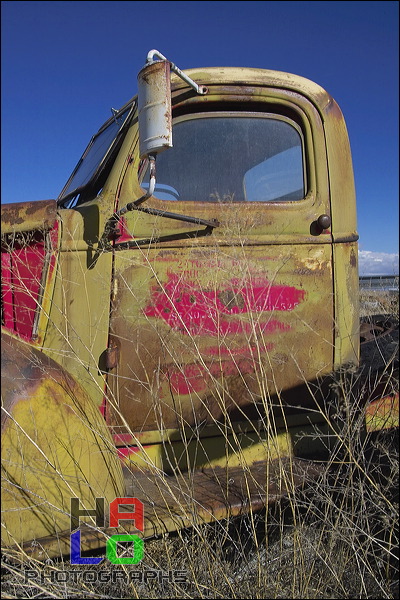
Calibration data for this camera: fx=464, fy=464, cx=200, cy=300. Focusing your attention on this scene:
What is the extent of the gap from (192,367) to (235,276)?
17.3 inches

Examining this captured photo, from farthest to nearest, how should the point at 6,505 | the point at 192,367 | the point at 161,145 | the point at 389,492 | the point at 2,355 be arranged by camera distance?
1. the point at 192,367
2. the point at 389,492
3. the point at 161,145
4. the point at 2,355
5. the point at 6,505

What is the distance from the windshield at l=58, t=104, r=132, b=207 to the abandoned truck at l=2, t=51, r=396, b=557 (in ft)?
0.07

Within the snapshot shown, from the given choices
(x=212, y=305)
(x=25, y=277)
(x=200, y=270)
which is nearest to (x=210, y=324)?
(x=212, y=305)

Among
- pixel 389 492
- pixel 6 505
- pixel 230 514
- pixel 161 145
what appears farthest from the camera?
pixel 389 492

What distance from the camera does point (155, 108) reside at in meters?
1.54

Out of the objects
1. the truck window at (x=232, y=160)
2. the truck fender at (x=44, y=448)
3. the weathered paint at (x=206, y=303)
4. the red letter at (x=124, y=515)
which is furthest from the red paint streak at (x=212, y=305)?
the red letter at (x=124, y=515)

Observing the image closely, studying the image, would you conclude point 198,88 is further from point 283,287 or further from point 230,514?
point 230,514

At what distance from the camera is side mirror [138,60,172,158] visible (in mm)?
1528

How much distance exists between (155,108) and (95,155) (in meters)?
1.04

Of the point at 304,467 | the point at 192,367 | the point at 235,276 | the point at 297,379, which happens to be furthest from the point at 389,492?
the point at 235,276

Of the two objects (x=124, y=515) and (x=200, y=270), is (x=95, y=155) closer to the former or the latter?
(x=200, y=270)

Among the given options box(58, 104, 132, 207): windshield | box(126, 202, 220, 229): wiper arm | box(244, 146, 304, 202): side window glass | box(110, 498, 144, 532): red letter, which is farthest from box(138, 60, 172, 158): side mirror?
box(110, 498, 144, 532): red letter

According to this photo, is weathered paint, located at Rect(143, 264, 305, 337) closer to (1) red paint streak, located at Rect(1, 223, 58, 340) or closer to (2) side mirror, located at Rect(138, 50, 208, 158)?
(1) red paint streak, located at Rect(1, 223, 58, 340)

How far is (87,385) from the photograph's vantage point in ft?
6.34
